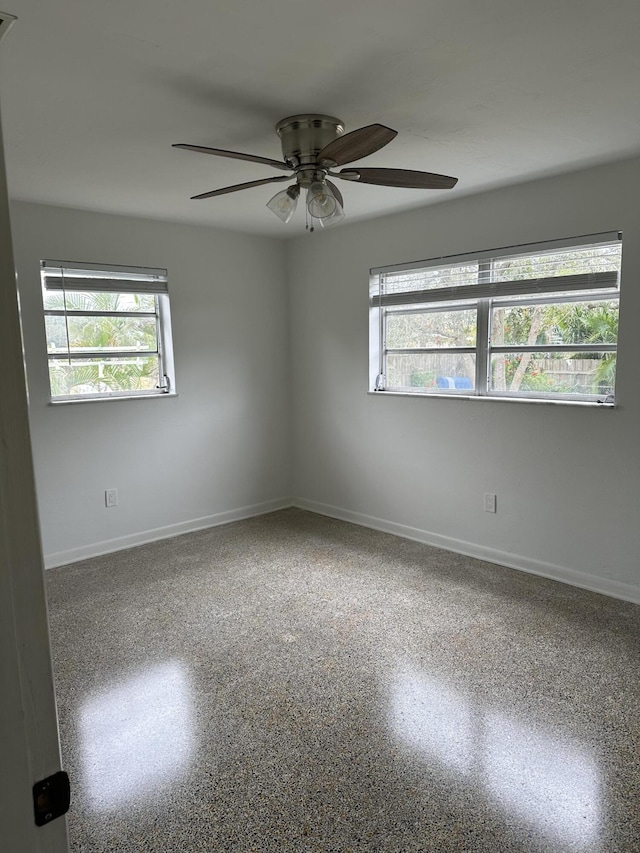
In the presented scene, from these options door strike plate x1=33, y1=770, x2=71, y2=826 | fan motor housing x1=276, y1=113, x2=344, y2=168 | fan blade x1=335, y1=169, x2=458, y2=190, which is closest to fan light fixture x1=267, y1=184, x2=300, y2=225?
fan motor housing x1=276, y1=113, x2=344, y2=168

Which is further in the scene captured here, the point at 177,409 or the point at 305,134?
the point at 177,409

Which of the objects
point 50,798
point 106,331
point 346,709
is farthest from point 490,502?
point 50,798

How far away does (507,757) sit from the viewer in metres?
2.04

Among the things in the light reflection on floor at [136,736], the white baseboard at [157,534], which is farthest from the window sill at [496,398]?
the light reflection on floor at [136,736]

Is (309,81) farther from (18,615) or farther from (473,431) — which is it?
(473,431)

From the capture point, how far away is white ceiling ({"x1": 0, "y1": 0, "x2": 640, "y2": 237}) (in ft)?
5.25

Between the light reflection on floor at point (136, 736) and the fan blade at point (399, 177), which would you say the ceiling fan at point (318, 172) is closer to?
the fan blade at point (399, 177)

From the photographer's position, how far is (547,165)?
3047 mm

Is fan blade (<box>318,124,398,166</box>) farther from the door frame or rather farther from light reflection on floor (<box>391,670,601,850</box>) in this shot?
light reflection on floor (<box>391,670,601,850</box>)

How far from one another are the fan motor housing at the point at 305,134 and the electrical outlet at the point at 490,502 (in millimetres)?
2462

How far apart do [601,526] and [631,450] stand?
1.62ft

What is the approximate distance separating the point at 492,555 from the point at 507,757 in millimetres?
1902

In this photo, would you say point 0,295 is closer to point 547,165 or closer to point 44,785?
point 44,785

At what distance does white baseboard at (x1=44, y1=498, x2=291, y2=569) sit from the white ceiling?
8.09ft
